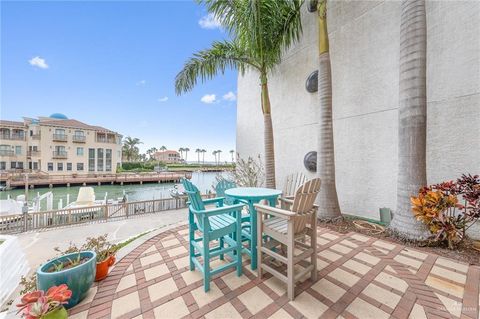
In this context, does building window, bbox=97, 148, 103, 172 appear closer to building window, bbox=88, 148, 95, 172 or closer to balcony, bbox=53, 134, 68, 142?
building window, bbox=88, 148, 95, 172

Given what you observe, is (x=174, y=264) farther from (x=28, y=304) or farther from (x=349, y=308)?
(x=349, y=308)

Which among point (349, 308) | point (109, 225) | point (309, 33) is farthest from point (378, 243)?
point (109, 225)

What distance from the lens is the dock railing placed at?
628 centimetres

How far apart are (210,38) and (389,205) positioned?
6613mm

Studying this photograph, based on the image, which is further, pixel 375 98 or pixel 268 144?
pixel 268 144

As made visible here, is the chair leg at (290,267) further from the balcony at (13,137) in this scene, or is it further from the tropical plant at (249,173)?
the balcony at (13,137)

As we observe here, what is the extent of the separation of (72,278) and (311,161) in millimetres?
5185

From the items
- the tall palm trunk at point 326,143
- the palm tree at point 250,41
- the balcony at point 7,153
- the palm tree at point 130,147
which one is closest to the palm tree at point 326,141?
the tall palm trunk at point 326,143

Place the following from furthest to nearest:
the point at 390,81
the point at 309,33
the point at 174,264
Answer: the point at 309,33
the point at 390,81
the point at 174,264

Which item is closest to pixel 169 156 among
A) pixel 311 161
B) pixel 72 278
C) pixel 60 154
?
pixel 60 154

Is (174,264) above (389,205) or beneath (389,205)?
beneath

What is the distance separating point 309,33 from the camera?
539 cm

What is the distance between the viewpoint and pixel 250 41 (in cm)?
438

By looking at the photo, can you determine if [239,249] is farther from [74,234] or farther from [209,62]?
[74,234]
